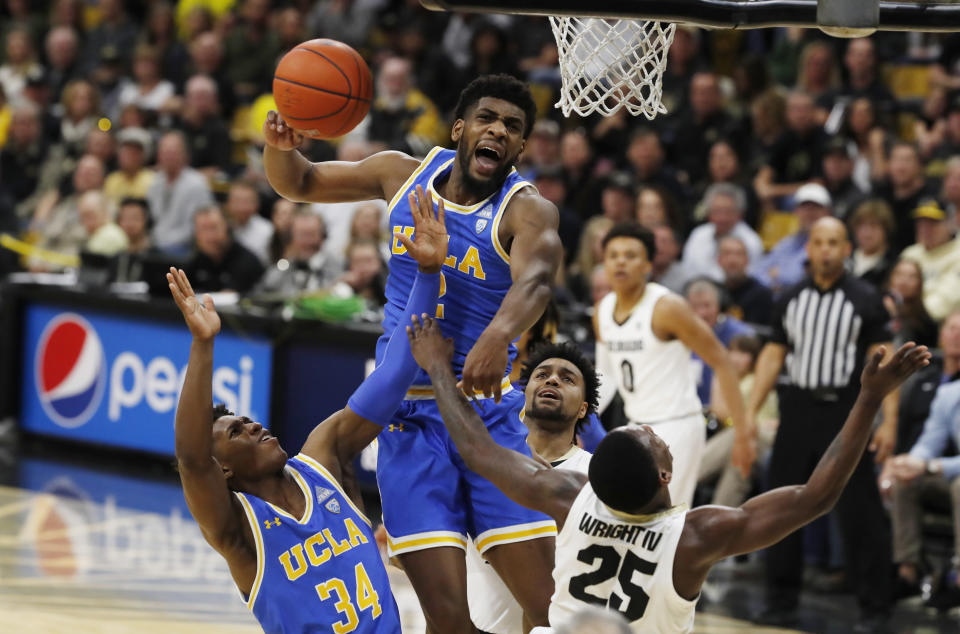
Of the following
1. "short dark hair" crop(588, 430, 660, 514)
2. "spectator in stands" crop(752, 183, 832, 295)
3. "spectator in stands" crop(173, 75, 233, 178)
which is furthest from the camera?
"spectator in stands" crop(173, 75, 233, 178)

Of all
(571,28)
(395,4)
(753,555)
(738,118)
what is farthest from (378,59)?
(571,28)

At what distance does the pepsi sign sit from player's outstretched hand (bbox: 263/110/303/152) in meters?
4.94

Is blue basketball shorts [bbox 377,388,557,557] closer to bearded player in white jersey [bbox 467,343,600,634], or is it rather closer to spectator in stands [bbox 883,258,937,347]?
bearded player in white jersey [bbox 467,343,600,634]

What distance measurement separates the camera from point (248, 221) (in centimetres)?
1176

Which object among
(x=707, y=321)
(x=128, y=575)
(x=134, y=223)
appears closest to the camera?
(x=128, y=575)

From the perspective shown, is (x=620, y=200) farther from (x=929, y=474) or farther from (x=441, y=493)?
(x=441, y=493)

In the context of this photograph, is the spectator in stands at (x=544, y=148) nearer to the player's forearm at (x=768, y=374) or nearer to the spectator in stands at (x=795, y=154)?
the spectator in stands at (x=795, y=154)

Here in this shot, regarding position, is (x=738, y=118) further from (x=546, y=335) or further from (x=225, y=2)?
(x=225, y=2)

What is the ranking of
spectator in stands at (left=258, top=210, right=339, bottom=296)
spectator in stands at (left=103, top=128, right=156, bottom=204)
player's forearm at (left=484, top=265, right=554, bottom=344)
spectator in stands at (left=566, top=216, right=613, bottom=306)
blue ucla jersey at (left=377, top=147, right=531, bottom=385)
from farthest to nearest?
1. spectator in stands at (left=103, top=128, right=156, bottom=204)
2. spectator in stands at (left=258, top=210, right=339, bottom=296)
3. spectator in stands at (left=566, top=216, right=613, bottom=306)
4. blue ucla jersey at (left=377, top=147, right=531, bottom=385)
5. player's forearm at (left=484, top=265, right=554, bottom=344)

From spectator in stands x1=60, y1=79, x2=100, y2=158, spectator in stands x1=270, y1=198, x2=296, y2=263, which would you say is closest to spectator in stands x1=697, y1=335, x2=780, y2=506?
spectator in stands x1=270, y1=198, x2=296, y2=263

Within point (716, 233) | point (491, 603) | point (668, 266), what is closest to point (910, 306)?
point (668, 266)

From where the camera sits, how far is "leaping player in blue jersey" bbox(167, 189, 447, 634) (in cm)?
436

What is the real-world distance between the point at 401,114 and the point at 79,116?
11.5ft

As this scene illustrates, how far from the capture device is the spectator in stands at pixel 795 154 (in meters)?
10.8
